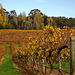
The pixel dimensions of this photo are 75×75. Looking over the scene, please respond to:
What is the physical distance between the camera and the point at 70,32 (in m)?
6.31

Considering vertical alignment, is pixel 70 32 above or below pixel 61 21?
below

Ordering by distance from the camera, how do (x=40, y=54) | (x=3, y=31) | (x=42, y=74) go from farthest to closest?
(x=3, y=31)
(x=42, y=74)
(x=40, y=54)

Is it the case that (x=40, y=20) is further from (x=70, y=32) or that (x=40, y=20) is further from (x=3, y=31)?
(x=70, y=32)

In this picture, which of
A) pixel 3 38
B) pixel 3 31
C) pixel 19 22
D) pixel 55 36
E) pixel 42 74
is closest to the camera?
pixel 55 36

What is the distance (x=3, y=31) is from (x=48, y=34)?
3734 cm

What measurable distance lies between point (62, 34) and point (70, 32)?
0.47 m

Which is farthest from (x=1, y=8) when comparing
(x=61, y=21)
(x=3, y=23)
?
(x=61, y=21)

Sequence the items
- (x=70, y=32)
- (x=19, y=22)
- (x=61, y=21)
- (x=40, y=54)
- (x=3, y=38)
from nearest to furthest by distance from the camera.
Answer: (x=70, y=32) < (x=40, y=54) < (x=3, y=38) < (x=19, y=22) < (x=61, y=21)

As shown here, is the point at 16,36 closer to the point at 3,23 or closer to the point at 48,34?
the point at 3,23

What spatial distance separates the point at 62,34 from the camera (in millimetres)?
6641

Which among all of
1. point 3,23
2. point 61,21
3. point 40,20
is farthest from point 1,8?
point 61,21

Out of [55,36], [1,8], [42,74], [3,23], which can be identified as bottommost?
[42,74]

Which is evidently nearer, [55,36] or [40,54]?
[55,36]

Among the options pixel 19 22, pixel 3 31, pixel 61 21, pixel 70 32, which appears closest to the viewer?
pixel 70 32
